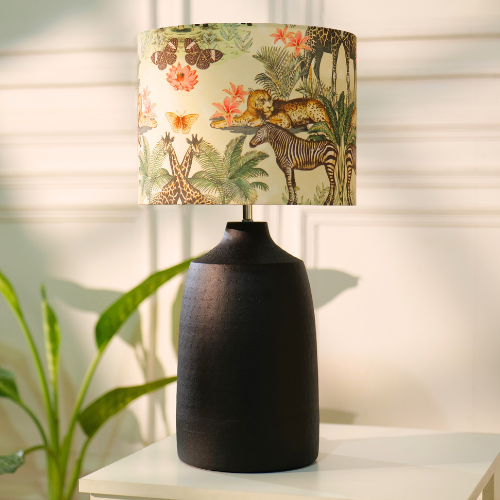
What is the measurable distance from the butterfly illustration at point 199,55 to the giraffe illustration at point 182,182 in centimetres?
10

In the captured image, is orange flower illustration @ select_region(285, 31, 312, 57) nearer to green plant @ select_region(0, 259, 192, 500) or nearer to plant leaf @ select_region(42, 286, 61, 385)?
green plant @ select_region(0, 259, 192, 500)

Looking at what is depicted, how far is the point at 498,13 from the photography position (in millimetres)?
1442

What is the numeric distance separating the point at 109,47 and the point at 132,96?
0.12 meters

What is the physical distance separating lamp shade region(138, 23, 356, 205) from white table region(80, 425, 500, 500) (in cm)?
40

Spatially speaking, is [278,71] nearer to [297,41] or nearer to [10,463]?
[297,41]

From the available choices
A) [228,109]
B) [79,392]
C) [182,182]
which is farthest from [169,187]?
[79,392]

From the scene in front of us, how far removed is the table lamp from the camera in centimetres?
97

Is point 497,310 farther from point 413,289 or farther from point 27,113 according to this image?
point 27,113

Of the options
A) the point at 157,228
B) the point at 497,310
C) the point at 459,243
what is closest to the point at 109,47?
the point at 157,228

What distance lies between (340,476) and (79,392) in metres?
0.83

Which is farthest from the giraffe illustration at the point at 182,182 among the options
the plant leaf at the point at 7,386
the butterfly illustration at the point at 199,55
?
the plant leaf at the point at 7,386

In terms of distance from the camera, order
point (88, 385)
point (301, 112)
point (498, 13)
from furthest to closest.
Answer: point (88, 385), point (498, 13), point (301, 112)

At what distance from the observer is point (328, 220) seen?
1.54 metres

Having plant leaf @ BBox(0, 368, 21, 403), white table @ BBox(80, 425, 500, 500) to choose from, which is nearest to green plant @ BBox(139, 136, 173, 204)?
white table @ BBox(80, 425, 500, 500)
